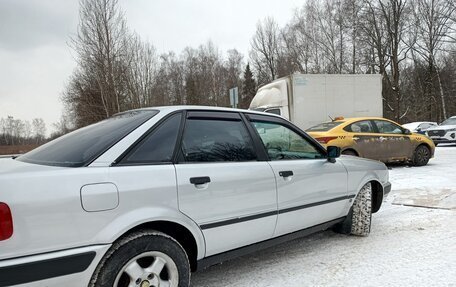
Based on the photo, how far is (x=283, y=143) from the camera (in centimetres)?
369

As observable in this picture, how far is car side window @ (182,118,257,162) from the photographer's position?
2814mm

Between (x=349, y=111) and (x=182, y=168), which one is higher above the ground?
(x=349, y=111)

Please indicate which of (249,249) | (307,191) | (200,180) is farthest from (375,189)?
(200,180)

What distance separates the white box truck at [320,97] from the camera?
1141cm

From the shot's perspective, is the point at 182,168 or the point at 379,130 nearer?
the point at 182,168

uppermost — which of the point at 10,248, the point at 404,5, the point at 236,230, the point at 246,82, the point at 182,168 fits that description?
the point at 404,5

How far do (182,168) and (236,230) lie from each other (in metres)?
0.72

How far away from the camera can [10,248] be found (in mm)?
1892

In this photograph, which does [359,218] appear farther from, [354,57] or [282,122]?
[354,57]

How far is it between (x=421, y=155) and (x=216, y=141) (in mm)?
9276

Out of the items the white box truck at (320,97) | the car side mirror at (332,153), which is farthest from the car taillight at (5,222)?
the white box truck at (320,97)

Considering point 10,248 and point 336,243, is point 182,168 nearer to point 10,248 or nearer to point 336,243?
point 10,248

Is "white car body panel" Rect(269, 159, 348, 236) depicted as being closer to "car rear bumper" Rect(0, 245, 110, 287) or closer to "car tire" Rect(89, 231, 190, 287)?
"car tire" Rect(89, 231, 190, 287)

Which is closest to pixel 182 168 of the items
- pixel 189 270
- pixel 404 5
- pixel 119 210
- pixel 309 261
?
pixel 119 210
